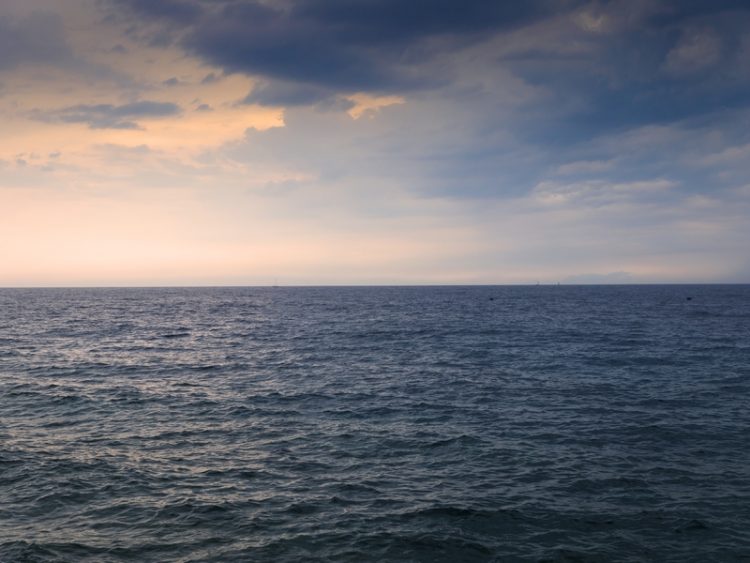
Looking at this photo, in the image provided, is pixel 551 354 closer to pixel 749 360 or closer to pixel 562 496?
pixel 749 360

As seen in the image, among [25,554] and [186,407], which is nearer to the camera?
[25,554]

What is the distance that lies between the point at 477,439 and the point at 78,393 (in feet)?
93.3

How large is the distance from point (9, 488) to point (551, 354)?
162 feet

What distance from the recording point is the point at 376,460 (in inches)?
969

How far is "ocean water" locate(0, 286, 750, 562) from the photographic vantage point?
56.2ft

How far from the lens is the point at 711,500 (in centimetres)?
2003

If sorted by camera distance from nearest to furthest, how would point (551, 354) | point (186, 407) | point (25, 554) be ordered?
point (25, 554) < point (186, 407) < point (551, 354)

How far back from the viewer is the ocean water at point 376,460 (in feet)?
56.2

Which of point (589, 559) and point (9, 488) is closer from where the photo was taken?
point (589, 559)

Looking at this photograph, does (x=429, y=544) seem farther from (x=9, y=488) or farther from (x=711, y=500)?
(x=9, y=488)

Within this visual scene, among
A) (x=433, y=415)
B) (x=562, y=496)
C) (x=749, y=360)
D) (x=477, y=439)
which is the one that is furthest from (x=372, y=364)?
(x=749, y=360)

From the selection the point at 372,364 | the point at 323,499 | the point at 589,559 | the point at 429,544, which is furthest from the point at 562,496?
the point at 372,364

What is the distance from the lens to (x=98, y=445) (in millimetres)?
26547

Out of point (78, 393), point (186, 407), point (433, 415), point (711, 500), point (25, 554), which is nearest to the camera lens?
point (25, 554)
